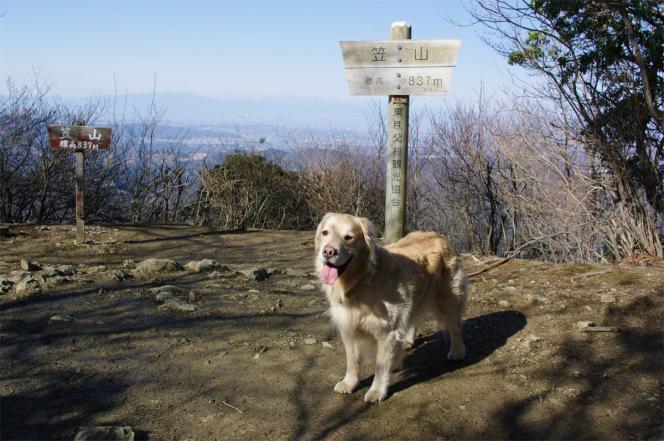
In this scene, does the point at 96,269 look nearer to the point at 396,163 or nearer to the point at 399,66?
the point at 396,163

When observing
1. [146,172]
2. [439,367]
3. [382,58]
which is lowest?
[439,367]

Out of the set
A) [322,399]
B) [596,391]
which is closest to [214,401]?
[322,399]

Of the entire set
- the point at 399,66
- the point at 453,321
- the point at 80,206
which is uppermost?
the point at 399,66

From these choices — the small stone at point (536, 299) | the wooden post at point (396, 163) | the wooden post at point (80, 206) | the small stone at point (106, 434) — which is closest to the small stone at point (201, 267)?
the wooden post at point (396, 163)

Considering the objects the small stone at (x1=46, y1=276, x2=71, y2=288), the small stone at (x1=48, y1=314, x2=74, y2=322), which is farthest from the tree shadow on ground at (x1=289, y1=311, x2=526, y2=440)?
the small stone at (x1=46, y1=276, x2=71, y2=288)

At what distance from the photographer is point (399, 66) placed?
5.34 m

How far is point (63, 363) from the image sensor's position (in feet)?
12.9

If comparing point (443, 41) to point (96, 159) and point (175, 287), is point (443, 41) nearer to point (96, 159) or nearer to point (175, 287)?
point (175, 287)

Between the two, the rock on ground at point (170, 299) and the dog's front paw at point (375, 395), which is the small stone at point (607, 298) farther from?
the rock on ground at point (170, 299)

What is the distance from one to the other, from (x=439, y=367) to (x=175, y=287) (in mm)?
2818

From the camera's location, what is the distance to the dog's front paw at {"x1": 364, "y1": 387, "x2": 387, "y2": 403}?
363 centimetres

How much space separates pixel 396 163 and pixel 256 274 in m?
2.01

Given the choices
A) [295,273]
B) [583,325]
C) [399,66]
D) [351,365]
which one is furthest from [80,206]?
[583,325]

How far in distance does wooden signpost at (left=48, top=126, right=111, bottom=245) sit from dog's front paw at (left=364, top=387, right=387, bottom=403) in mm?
5675
